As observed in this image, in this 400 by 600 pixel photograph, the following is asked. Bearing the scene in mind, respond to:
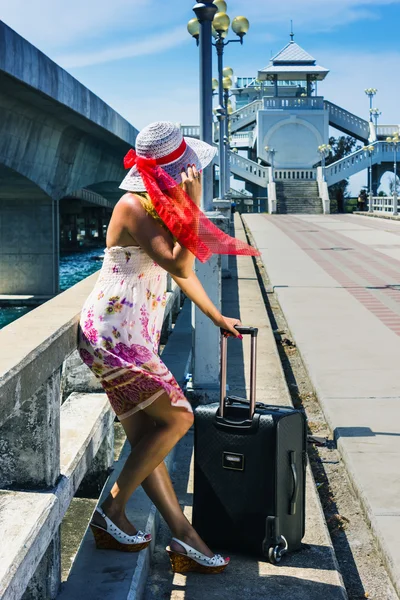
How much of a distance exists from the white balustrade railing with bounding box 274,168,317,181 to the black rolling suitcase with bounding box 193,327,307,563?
68.4m

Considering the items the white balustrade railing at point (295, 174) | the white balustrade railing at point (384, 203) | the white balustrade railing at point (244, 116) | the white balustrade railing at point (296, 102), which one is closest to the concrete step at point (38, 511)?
the white balustrade railing at point (384, 203)

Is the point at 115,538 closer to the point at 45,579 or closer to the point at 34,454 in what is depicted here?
the point at 45,579

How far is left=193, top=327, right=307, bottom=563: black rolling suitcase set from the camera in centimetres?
359

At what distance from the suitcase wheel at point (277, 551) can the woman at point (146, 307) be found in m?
0.36

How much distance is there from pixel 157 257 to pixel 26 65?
603 inches

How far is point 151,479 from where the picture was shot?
3.42 meters

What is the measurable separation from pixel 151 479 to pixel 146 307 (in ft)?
2.21

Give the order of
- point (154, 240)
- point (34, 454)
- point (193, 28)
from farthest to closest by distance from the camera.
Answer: point (193, 28), point (154, 240), point (34, 454)

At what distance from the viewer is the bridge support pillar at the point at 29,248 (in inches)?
1161

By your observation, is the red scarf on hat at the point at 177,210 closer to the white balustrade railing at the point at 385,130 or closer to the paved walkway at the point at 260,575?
the paved walkway at the point at 260,575

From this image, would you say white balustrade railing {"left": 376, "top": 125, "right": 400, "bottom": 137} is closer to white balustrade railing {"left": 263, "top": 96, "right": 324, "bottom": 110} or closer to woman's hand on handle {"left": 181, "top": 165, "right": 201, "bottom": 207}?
white balustrade railing {"left": 263, "top": 96, "right": 324, "bottom": 110}

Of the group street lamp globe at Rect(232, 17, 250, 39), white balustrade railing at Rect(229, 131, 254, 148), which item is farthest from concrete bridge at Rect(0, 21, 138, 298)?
white balustrade railing at Rect(229, 131, 254, 148)

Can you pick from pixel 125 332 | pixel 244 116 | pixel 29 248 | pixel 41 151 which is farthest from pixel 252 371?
pixel 244 116

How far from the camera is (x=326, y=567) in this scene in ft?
11.9
